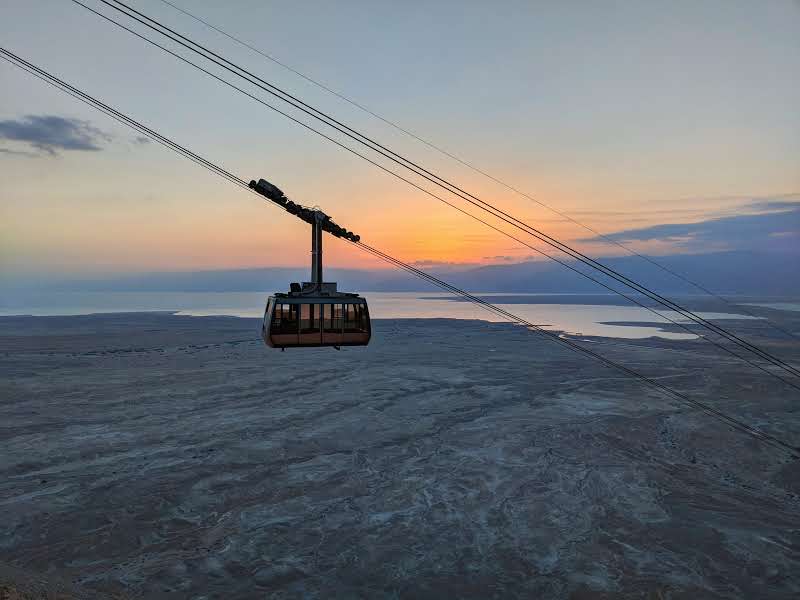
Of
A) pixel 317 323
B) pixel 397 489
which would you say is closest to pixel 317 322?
pixel 317 323

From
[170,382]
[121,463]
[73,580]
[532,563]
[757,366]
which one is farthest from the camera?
[757,366]

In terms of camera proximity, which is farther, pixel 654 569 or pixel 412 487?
pixel 412 487

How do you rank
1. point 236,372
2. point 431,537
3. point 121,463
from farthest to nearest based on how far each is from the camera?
point 236,372, point 121,463, point 431,537

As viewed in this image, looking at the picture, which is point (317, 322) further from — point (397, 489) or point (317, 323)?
point (397, 489)

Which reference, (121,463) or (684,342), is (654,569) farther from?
(684,342)

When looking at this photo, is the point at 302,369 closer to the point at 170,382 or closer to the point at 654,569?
the point at 170,382

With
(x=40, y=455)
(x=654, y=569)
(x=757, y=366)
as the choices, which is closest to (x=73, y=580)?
(x=40, y=455)

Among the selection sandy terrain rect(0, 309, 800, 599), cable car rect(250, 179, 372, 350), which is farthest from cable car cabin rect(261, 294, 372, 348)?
sandy terrain rect(0, 309, 800, 599)
